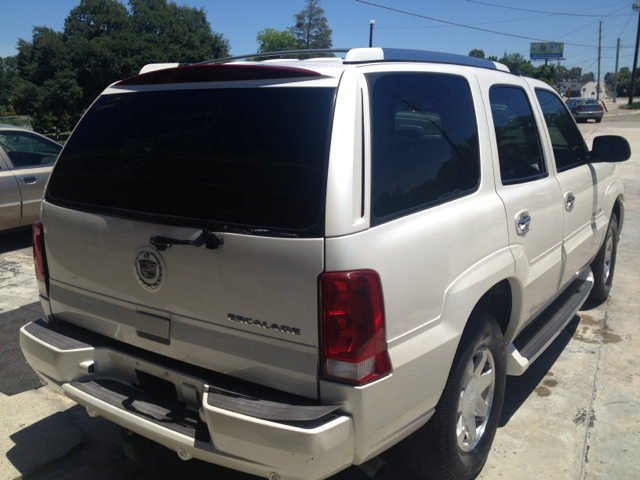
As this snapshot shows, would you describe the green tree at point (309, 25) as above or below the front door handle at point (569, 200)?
above

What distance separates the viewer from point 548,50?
110 meters

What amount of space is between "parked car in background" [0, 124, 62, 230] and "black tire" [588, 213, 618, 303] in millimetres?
6249

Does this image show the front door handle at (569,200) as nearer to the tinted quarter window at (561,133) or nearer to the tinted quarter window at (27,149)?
the tinted quarter window at (561,133)

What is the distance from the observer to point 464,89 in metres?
2.88

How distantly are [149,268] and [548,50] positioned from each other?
404ft

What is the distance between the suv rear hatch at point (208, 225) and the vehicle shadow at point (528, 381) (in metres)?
2.10

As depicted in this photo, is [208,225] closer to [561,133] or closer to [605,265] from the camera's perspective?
[561,133]

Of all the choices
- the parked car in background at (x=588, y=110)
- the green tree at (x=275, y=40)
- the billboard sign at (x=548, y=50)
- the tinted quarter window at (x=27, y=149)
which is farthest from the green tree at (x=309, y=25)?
the tinted quarter window at (x=27, y=149)

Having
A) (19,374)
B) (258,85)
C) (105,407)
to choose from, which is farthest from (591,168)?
(19,374)

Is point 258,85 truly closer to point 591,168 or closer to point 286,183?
point 286,183

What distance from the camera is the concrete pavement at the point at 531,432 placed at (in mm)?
2969

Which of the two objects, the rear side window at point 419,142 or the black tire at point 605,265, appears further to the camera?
the black tire at point 605,265

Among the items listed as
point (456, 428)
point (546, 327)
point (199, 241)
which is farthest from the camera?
point (546, 327)

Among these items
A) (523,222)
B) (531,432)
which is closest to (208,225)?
(523,222)
